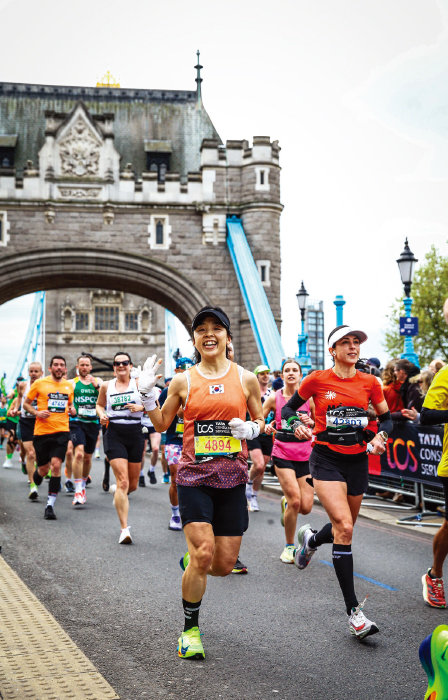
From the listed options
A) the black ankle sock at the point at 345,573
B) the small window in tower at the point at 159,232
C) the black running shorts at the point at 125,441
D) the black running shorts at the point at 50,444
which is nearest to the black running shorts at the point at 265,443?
the black running shorts at the point at 50,444

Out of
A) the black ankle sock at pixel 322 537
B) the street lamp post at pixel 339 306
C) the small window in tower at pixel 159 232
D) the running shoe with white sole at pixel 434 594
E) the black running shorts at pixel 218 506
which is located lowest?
the running shoe with white sole at pixel 434 594

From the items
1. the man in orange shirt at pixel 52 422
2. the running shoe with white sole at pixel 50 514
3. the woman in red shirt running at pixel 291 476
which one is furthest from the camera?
the man in orange shirt at pixel 52 422

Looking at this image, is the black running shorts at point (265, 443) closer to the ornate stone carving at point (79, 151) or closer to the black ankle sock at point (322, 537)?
the black ankle sock at point (322, 537)

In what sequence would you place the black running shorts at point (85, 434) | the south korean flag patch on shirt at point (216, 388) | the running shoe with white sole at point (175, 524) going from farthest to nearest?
the black running shorts at point (85, 434), the running shoe with white sole at point (175, 524), the south korean flag patch on shirt at point (216, 388)

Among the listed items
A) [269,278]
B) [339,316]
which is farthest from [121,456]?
[269,278]

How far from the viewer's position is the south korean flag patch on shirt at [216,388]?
4.53 meters

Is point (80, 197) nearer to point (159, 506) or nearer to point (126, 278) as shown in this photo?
point (126, 278)

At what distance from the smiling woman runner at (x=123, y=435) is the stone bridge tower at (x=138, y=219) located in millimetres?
19644

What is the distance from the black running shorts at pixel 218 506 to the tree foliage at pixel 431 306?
111 ft

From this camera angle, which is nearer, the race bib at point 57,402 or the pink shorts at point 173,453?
the pink shorts at point 173,453

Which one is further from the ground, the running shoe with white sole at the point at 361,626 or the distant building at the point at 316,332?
the distant building at the point at 316,332

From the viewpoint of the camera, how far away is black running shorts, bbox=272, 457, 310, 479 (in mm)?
7352

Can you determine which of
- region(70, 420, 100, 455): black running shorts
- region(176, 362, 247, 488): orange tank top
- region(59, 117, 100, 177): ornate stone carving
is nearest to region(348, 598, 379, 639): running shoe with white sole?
region(176, 362, 247, 488): orange tank top

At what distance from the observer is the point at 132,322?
204 ft
